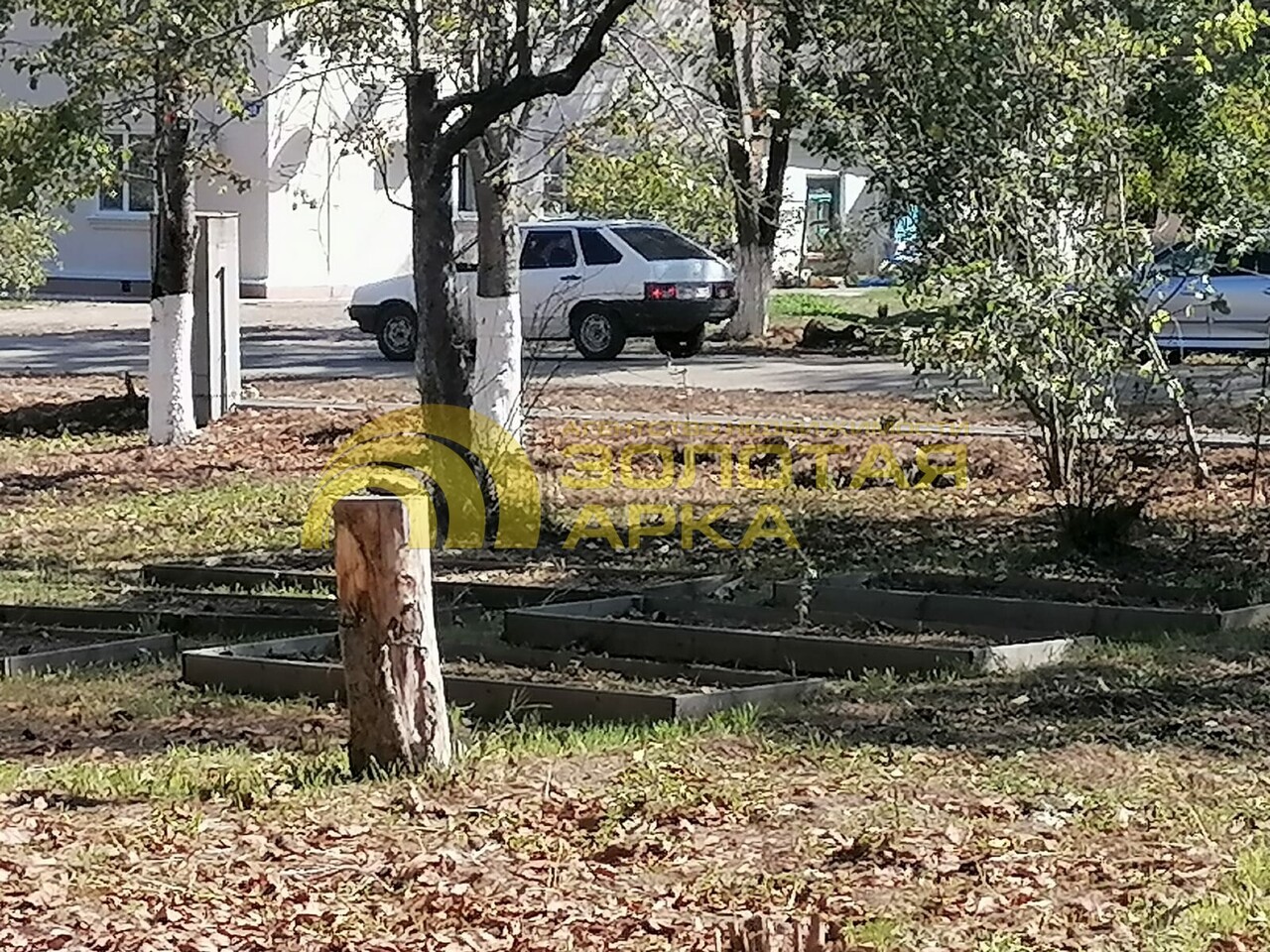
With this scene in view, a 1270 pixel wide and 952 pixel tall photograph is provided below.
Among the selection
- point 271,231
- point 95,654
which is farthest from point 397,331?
point 95,654

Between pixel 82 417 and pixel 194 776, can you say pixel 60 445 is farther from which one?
pixel 194 776

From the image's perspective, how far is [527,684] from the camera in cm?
825

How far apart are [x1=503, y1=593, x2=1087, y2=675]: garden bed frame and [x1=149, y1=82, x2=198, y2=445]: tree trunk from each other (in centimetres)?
845

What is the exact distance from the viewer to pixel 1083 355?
11.6m

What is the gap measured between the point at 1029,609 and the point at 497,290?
19.7ft

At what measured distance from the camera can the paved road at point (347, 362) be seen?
22594mm

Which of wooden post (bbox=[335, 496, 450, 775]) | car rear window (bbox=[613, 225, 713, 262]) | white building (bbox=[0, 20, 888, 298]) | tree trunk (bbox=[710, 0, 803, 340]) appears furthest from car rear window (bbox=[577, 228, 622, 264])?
wooden post (bbox=[335, 496, 450, 775])

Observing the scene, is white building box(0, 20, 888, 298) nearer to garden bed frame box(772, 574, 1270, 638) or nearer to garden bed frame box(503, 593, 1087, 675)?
garden bed frame box(772, 574, 1270, 638)

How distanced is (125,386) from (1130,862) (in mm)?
15995

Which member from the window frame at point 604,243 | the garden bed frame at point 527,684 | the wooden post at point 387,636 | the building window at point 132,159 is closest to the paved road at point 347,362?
the window frame at point 604,243

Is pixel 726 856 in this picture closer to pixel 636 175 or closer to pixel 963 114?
pixel 963 114

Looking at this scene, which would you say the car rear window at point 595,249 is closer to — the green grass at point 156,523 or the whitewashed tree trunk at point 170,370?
the whitewashed tree trunk at point 170,370

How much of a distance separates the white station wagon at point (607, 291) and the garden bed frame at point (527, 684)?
16.5 meters

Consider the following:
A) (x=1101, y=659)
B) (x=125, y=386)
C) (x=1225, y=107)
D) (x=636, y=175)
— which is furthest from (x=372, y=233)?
(x=1101, y=659)
